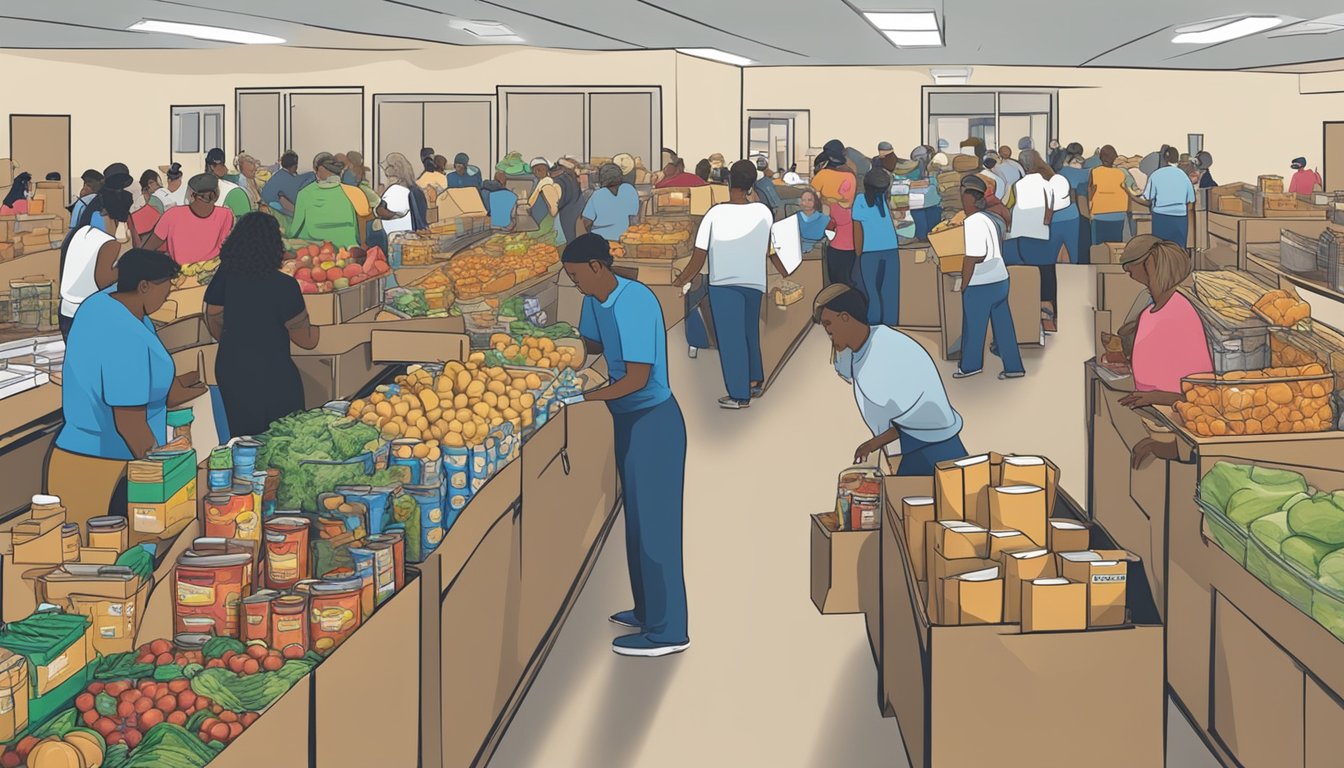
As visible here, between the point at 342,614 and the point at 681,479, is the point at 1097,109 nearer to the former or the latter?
the point at 681,479

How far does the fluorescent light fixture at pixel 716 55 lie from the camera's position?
18823mm

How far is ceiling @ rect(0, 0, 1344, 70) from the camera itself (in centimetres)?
1222

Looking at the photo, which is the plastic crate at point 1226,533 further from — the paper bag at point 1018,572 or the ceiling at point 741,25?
the ceiling at point 741,25

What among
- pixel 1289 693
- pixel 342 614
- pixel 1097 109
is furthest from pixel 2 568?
pixel 1097 109

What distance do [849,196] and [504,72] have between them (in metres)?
9.12

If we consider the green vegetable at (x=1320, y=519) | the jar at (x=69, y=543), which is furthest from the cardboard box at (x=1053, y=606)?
the jar at (x=69, y=543)

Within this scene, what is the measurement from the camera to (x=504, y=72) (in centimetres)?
2002

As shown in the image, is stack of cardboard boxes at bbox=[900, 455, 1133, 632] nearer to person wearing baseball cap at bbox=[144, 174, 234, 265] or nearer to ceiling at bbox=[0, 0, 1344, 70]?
person wearing baseball cap at bbox=[144, 174, 234, 265]

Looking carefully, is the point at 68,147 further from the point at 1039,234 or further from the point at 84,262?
the point at 1039,234

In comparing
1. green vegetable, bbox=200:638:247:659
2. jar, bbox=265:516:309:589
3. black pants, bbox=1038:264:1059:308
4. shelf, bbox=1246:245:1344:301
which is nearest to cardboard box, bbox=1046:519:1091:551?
jar, bbox=265:516:309:589

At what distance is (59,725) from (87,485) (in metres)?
1.83

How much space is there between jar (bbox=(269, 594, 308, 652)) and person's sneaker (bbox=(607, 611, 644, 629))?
2.33 metres

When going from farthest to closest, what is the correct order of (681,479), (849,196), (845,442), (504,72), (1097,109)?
(1097,109) → (504,72) → (849,196) → (845,442) → (681,479)

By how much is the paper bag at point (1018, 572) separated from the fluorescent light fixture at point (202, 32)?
12.7 meters
